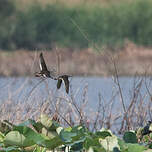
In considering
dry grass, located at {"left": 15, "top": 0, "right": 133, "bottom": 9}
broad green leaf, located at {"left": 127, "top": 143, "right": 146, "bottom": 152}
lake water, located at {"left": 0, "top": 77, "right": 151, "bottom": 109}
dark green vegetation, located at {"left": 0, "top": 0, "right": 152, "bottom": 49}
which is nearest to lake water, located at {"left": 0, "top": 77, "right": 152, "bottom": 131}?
lake water, located at {"left": 0, "top": 77, "right": 151, "bottom": 109}

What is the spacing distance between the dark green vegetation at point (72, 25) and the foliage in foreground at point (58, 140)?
16996 millimetres

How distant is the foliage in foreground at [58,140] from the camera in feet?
7.07

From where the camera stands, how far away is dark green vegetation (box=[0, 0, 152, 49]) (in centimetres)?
1992

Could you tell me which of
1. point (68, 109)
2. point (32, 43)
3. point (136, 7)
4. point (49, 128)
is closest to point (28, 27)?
point (32, 43)

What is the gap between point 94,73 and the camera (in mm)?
14469

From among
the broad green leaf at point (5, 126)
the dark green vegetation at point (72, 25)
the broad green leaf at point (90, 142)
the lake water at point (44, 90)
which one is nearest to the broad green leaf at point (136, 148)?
the broad green leaf at point (90, 142)

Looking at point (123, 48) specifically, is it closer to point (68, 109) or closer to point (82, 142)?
point (68, 109)

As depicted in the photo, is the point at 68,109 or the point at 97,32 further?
the point at 97,32

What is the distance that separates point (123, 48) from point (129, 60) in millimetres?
1641

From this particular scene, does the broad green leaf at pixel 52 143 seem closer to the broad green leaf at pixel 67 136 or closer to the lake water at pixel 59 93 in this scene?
the broad green leaf at pixel 67 136

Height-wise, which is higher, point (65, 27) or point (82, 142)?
point (65, 27)

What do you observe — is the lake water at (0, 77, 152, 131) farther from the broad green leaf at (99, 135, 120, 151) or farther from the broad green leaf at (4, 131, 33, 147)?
the broad green leaf at (99, 135, 120, 151)

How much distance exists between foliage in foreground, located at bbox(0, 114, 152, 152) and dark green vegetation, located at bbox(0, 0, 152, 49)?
17.0 metres

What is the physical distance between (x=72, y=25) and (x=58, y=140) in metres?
18.1
